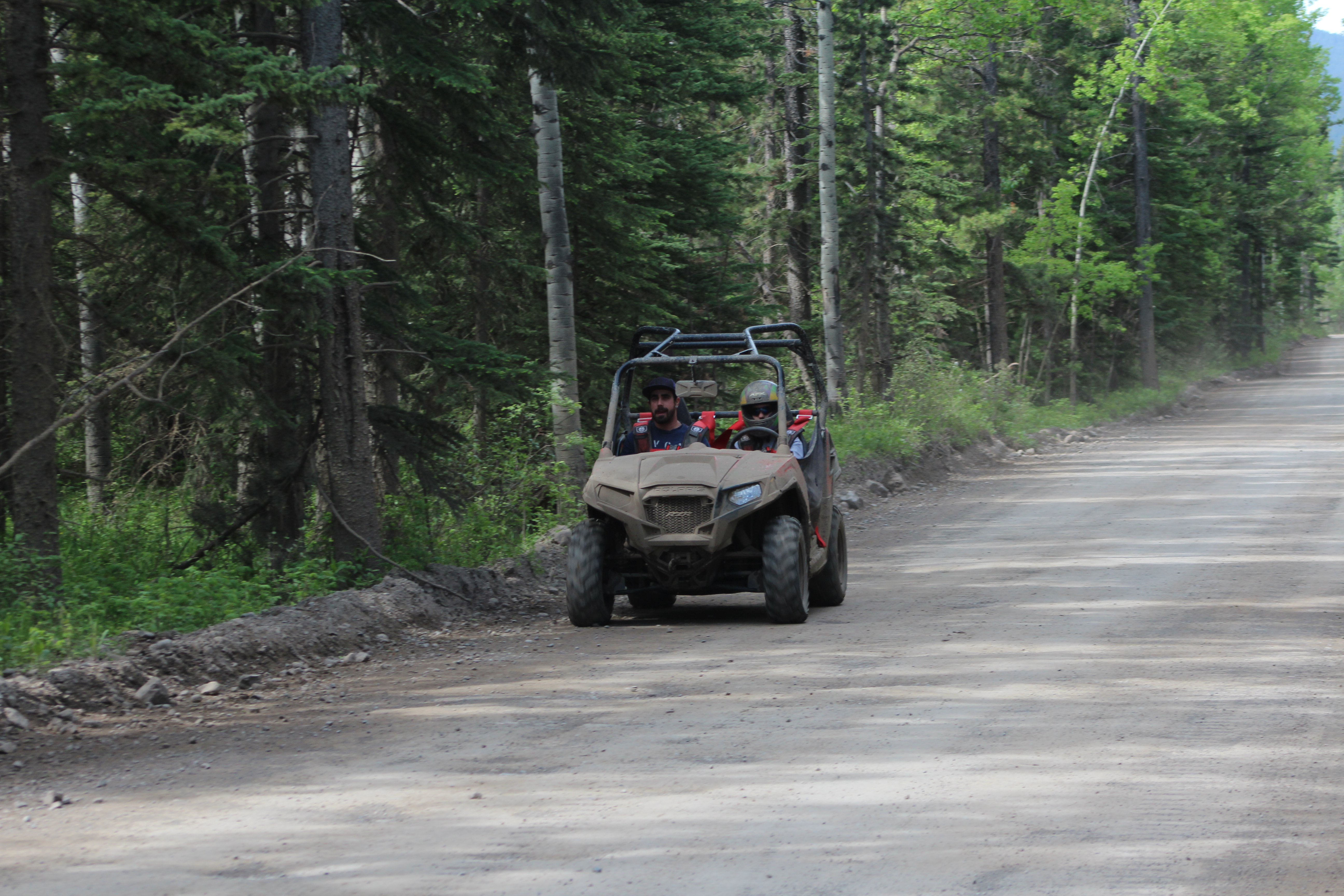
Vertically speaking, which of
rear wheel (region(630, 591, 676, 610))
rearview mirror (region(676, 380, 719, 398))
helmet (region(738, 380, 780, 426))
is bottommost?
rear wheel (region(630, 591, 676, 610))

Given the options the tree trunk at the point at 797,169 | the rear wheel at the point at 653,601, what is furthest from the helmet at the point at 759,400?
the tree trunk at the point at 797,169

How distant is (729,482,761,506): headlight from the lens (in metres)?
10.1

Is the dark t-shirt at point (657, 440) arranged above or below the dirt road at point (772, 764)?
above

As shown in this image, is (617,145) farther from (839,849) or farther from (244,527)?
(839,849)

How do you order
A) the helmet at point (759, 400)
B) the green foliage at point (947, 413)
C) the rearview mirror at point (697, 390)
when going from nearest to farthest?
the rearview mirror at point (697, 390) < the helmet at point (759, 400) < the green foliage at point (947, 413)

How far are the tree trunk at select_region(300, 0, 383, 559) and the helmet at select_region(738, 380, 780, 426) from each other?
3403 millimetres

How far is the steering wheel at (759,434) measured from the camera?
11117mm

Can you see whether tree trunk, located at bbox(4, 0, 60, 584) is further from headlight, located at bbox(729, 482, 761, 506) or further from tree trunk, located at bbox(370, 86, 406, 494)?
headlight, located at bbox(729, 482, 761, 506)

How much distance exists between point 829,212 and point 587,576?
14.6m

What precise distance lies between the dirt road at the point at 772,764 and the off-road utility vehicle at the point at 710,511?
0.40 m

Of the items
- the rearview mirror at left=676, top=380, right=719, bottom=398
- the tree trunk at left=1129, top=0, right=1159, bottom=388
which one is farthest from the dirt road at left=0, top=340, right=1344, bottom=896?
the tree trunk at left=1129, top=0, right=1159, bottom=388

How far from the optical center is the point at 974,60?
111 ft

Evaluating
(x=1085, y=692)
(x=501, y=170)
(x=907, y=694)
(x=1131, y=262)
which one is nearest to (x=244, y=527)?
(x=501, y=170)

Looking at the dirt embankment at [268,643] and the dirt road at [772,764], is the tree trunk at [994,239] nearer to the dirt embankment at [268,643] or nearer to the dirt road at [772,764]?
the dirt road at [772,764]
